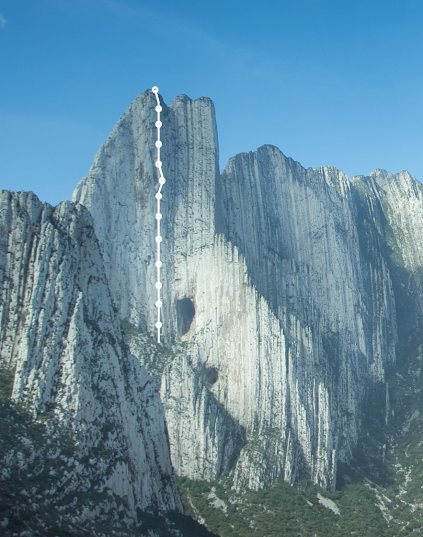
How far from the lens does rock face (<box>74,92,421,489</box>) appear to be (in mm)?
92625

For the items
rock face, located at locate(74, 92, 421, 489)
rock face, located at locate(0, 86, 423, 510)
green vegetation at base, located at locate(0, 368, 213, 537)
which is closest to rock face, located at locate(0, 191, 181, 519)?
rock face, located at locate(0, 86, 423, 510)

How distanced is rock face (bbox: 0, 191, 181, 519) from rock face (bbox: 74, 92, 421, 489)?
92.9 feet

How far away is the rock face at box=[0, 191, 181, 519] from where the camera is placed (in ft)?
176

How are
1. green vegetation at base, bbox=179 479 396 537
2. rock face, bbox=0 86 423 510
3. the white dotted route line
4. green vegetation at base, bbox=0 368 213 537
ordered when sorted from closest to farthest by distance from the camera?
1. green vegetation at base, bbox=0 368 213 537
2. rock face, bbox=0 86 423 510
3. green vegetation at base, bbox=179 479 396 537
4. the white dotted route line

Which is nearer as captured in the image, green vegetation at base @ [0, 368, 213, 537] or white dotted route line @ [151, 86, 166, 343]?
green vegetation at base @ [0, 368, 213, 537]

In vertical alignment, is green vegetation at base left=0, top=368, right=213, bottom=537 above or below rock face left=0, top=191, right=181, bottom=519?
below

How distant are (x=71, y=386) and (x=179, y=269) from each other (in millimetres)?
46703

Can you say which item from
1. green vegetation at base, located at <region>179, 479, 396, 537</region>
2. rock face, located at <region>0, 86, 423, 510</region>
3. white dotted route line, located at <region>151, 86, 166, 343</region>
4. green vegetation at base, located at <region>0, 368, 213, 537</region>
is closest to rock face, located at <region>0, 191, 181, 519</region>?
rock face, located at <region>0, 86, 423, 510</region>

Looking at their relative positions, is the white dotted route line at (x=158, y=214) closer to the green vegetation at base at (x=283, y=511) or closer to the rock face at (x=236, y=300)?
the rock face at (x=236, y=300)

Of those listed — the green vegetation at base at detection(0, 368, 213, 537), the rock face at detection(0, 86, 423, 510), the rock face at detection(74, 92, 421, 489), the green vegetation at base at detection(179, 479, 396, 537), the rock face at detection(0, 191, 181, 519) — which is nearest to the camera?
the green vegetation at base at detection(0, 368, 213, 537)

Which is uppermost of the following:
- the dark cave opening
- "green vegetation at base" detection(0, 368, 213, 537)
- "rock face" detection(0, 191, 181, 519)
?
the dark cave opening

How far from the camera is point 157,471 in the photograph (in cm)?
6322

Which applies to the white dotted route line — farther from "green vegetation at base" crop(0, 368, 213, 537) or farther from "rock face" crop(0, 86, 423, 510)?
"green vegetation at base" crop(0, 368, 213, 537)

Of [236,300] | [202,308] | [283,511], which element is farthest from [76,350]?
[236,300]
